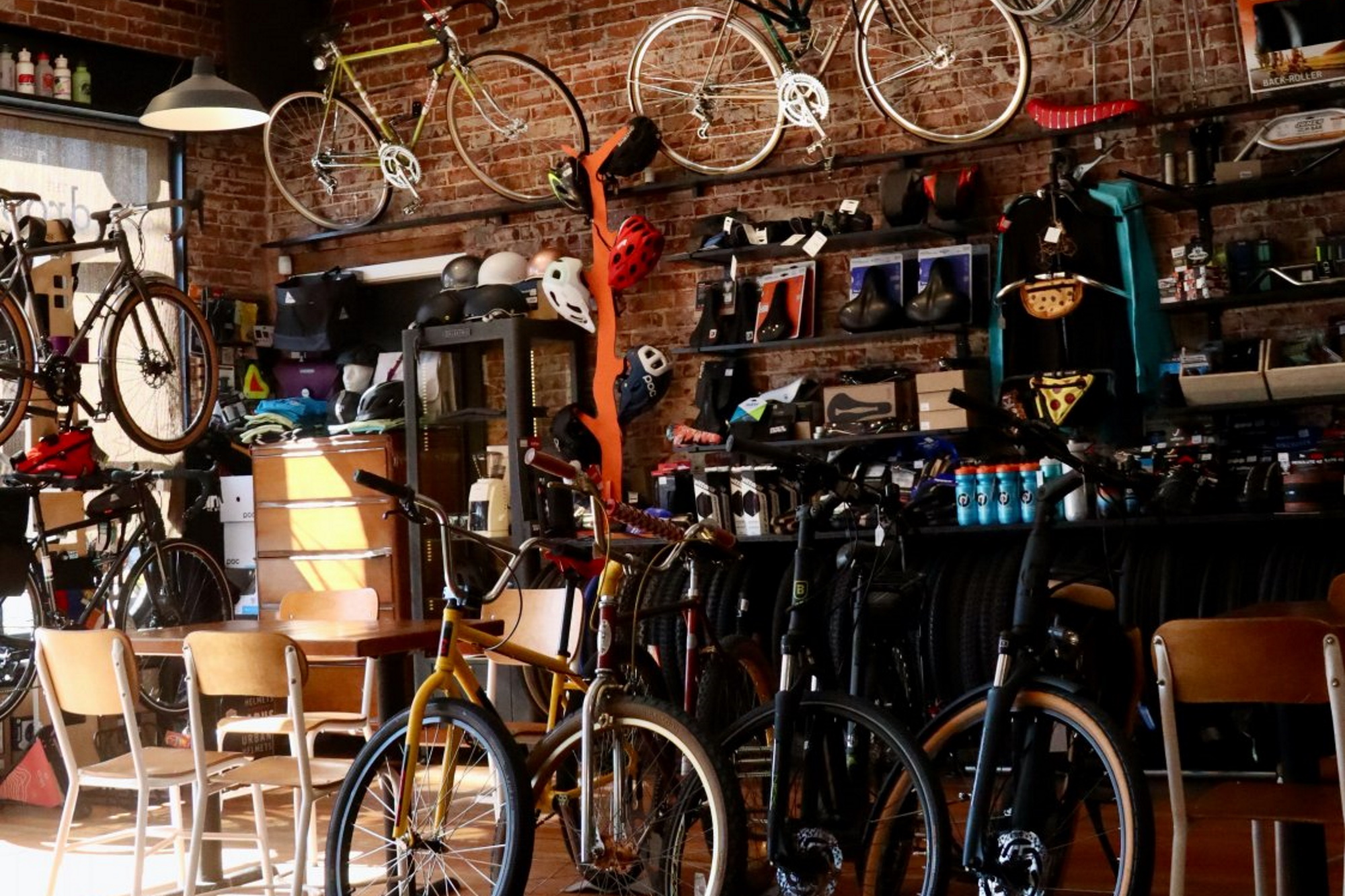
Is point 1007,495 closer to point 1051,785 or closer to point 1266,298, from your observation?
point 1266,298

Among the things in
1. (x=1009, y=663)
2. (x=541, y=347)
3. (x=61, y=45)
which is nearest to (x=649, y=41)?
(x=541, y=347)

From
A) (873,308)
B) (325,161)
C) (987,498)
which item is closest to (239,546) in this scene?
(325,161)

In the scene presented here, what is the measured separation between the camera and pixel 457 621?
3336 millimetres

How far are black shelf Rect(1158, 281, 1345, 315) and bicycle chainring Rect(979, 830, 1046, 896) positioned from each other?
11.4ft

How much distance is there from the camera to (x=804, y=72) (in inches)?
274

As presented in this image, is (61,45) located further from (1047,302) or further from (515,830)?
(515,830)

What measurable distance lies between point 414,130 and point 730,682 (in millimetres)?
4859

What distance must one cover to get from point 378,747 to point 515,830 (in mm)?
443

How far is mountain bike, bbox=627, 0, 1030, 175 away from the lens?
6613mm

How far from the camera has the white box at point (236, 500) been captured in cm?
772

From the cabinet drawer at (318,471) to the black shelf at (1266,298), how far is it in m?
3.56

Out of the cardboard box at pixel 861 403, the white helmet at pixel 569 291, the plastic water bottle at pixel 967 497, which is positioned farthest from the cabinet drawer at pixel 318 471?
the plastic water bottle at pixel 967 497

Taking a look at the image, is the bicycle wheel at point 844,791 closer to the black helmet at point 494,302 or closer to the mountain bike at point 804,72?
the mountain bike at point 804,72

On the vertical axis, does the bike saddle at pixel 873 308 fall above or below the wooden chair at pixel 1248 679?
above
